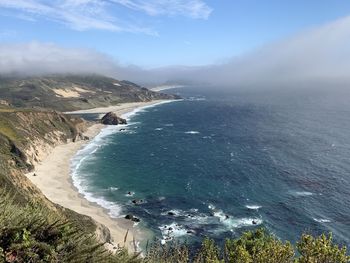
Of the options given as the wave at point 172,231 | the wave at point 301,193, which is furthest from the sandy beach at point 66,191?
the wave at point 301,193

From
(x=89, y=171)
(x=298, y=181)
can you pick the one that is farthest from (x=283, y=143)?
(x=89, y=171)

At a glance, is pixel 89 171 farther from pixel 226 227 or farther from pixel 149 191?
pixel 226 227

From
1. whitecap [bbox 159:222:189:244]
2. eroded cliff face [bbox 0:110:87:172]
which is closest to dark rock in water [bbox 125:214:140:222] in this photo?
whitecap [bbox 159:222:189:244]

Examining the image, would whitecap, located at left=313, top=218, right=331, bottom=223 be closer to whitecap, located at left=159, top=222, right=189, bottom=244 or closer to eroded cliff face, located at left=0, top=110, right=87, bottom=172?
whitecap, located at left=159, top=222, right=189, bottom=244

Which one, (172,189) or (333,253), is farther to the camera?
(172,189)

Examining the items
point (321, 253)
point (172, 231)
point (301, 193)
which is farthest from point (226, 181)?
point (321, 253)

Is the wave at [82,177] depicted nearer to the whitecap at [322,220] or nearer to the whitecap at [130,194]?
the whitecap at [130,194]

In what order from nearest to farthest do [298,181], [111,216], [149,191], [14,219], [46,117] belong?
[14,219] < [111,216] < [149,191] < [298,181] < [46,117]
